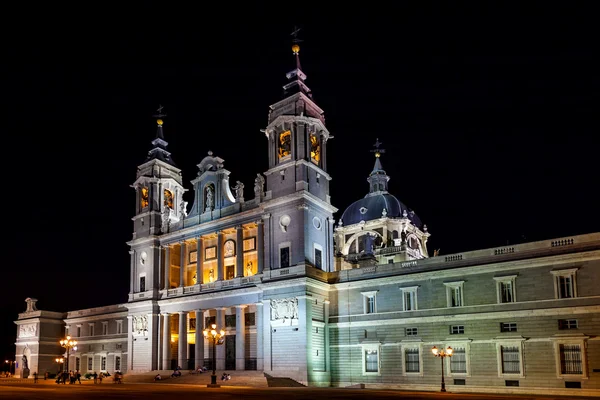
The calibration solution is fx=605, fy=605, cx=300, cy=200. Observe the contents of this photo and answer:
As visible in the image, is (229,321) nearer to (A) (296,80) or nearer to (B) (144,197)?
(B) (144,197)

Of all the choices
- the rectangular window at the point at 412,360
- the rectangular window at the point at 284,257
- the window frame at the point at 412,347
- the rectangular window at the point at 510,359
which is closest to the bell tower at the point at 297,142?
the rectangular window at the point at 284,257

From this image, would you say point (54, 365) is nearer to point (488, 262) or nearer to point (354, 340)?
point (354, 340)

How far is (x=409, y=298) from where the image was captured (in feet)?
166

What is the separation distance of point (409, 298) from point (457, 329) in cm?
494

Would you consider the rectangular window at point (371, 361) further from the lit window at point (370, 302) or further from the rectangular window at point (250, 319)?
the rectangular window at point (250, 319)

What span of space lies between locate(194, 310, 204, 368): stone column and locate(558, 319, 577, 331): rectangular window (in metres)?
33.7

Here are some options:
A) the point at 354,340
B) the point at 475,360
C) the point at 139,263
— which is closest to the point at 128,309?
the point at 139,263

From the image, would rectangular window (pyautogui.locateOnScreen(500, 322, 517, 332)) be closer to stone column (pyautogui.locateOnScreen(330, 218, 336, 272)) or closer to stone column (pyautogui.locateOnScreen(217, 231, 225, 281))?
stone column (pyautogui.locateOnScreen(330, 218, 336, 272))

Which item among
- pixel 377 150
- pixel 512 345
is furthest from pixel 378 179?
pixel 512 345

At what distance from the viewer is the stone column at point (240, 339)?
57.0m

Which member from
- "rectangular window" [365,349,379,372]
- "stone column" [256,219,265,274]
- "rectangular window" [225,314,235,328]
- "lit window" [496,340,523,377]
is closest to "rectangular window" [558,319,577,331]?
"lit window" [496,340,523,377]

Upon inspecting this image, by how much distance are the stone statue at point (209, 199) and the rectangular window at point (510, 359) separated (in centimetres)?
3302

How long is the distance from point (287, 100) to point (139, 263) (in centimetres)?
2644

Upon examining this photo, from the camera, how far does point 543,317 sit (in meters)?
43.2
